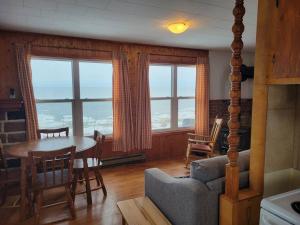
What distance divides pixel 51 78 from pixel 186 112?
290 cm

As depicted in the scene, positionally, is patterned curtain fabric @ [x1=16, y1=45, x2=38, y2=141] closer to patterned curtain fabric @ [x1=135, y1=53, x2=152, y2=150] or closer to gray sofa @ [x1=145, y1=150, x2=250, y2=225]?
patterned curtain fabric @ [x1=135, y1=53, x2=152, y2=150]

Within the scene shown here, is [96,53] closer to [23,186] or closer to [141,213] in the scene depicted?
[23,186]

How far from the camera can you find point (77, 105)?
3924 millimetres

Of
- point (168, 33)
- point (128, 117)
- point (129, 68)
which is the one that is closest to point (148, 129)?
point (128, 117)

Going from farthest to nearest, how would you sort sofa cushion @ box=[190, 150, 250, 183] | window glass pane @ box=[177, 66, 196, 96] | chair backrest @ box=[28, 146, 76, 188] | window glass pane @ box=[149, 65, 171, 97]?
window glass pane @ box=[177, 66, 196, 96] < window glass pane @ box=[149, 65, 171, 97] < chair backrest @ box=[28, 146, 76, 188] < sofa cushion @ box=[190, 150, 250, 183]

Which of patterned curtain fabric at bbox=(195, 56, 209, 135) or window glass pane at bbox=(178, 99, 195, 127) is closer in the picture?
patterned curtain fabric at bbox=(195, 56, 209, 135)

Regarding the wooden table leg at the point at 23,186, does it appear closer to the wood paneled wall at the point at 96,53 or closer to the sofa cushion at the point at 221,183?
the wood paneled wall at the point at 96,53

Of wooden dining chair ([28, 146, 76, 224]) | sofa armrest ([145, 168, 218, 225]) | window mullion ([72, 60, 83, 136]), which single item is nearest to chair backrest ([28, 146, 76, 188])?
wooden dining chair ([28, 146, 76, 224])

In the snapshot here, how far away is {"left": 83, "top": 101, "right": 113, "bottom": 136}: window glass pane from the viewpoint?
13.3ft

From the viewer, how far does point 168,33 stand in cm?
345

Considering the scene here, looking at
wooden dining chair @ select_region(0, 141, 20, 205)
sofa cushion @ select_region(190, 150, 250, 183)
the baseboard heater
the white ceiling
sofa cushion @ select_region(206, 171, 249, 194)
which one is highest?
the white ceiling

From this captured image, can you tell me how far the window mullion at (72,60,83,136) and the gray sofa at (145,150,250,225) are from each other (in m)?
2.46

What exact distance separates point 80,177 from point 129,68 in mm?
2126

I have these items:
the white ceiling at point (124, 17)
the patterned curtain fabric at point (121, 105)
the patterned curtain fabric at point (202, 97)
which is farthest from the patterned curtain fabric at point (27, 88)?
the patterned curtain fabric at point (202, 97)
